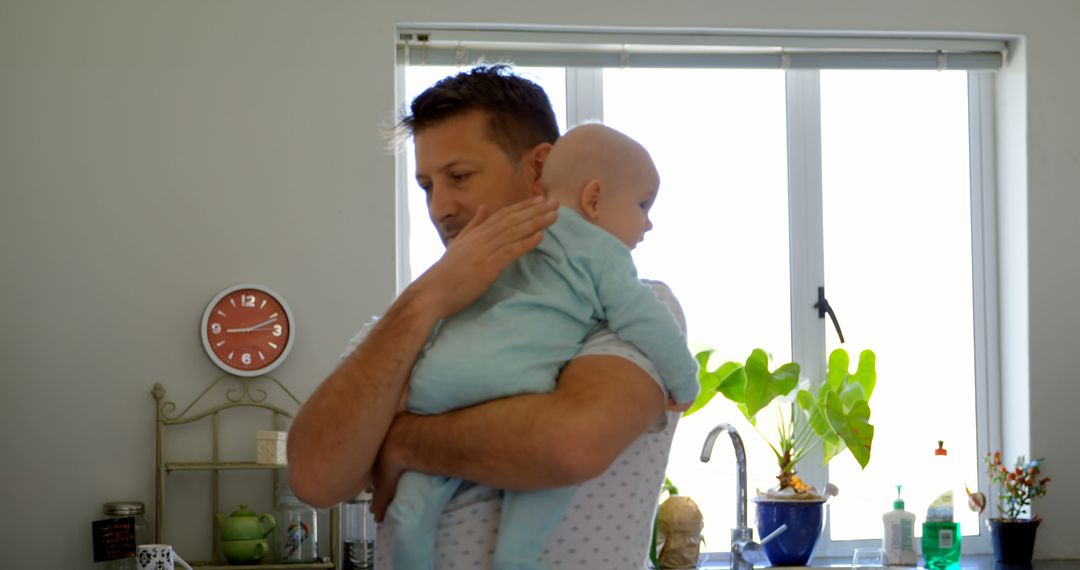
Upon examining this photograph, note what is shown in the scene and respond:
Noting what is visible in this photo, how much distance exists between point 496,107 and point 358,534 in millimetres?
1936

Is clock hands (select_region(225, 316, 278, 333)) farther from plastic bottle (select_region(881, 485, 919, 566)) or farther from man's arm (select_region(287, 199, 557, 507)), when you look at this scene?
man's arm (select_region(287, 199, 557, 507))

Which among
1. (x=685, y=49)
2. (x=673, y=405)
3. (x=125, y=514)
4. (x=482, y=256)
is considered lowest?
(x=125, y=514)

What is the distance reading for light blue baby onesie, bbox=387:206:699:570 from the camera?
104 cm

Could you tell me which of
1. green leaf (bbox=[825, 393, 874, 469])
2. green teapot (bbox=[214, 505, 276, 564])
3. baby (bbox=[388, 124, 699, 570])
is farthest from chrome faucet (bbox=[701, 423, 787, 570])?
baby (bbox=[388, 124, 699, 570])

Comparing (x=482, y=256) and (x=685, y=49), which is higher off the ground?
(x=685, y=49)

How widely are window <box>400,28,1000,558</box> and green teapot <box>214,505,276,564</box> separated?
87 cm

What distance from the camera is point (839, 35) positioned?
341 centimetres

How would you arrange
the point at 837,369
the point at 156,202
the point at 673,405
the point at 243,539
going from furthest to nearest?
the point at 837,369 → the point at 156,202 → the point at 243,539 → the point at 673,405

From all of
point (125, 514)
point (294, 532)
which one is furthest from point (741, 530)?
point (125, 514)

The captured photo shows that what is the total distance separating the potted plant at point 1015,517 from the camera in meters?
3.24

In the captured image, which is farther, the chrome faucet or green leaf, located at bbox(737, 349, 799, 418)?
green leaf, located at bbox(737, 349, 799, 418)

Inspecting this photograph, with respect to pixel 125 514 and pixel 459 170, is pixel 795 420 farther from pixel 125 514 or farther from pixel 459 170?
pixel 459 170

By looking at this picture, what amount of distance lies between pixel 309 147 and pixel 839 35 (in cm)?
144

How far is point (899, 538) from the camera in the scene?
3.21 meters
